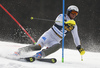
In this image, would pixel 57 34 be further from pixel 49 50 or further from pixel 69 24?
pixel 49 50

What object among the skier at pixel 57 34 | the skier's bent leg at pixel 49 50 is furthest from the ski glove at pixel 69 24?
the skier's bent leg at pixel 49 50

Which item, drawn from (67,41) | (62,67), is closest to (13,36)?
(67,41)

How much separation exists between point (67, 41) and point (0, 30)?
2457 millimetres

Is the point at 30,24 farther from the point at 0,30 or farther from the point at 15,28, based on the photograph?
the point at 0,30

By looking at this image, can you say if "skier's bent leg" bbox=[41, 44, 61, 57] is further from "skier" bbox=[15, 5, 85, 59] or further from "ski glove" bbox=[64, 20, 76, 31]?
"ski glove" bbox=[64, 20, 76, 31]

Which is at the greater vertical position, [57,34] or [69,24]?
[69,24]

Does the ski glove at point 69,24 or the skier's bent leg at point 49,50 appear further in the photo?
the ski glove at point 69,24

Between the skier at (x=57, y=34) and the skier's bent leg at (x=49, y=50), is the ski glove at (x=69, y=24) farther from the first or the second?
the skier's bent leg at (x=49, y=50)

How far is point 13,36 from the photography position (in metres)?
7.11

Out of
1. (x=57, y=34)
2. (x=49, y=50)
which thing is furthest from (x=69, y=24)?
(x=49, y=50)

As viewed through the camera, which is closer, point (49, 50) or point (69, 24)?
point (49, 50)

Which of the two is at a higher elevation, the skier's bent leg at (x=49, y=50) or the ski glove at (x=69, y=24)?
the ski glove at (x=69, y=24)

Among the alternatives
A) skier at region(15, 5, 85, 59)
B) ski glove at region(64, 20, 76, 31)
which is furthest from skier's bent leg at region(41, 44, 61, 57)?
ski glove at region(64, 20, 76, 31)

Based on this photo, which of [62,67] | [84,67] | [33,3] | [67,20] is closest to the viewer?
[62,67]
